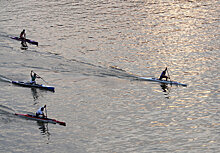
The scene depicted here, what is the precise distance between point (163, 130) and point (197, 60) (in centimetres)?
2797

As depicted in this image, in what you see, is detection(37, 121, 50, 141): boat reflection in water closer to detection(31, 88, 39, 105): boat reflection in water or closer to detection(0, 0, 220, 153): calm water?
detection(0, 0, 220, 153): calm water

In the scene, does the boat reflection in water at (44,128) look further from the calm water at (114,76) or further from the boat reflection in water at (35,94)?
the boat reflection in water at (35,94)

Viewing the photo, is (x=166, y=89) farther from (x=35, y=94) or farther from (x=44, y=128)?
(x=44, y=128)

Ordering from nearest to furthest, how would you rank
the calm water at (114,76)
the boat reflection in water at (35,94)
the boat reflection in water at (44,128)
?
the calm water at (114,76)
the boat reflection in water at (44,128)
the boat reflection in water at (35,94)

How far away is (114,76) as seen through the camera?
198 ft

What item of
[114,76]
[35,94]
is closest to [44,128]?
[35,94]

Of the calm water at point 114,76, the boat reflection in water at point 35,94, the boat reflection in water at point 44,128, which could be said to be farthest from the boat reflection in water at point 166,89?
the boat reflection in water at point 35,94

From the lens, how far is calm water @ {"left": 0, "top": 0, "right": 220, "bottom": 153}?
4219 centimetres

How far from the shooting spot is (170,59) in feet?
228

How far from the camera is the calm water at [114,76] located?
138 ft

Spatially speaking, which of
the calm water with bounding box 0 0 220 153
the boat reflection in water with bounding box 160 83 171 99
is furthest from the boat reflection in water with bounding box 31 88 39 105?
the boat reflection in water with bounding box 160 83 171 99

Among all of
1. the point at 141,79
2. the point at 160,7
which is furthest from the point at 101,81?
the point at 160,7

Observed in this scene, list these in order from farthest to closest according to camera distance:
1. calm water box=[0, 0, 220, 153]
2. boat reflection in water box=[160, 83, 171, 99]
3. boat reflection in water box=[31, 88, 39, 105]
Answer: boat reflection in water box=[160, 83, 171, 99], boat reflection in water box=[31, 88, 39, 105], calm water box=[0, 0, 220, 153]

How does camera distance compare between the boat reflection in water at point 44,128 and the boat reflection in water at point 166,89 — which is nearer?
the boat reflection in water at point 44,128
